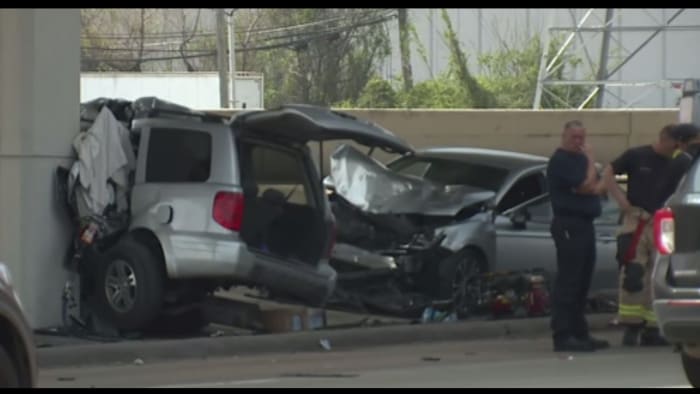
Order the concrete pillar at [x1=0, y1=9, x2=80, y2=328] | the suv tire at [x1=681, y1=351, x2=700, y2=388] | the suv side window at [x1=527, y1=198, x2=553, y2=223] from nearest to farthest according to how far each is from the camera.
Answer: the suv tire at [x1=681, y1=351, x2=700, y2=388] → the concrete pillar at [x1=0, y1=9, x2=80, y2=328] → the suv side window at [x1=527, y1=198, x2=553, y2=223]

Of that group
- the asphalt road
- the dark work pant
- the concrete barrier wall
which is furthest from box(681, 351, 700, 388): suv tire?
the concrete barrier wall

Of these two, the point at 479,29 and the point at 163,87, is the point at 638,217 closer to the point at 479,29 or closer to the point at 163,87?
the point at 163,87

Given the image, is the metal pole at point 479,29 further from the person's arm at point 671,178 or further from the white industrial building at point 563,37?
the person's arm at point 671,178

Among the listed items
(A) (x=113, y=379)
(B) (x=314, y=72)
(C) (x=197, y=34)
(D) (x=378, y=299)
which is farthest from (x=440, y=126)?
(C) (x=197, y=34)

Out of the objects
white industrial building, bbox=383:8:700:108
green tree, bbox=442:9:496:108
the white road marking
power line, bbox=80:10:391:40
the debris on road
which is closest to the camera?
the white road marking

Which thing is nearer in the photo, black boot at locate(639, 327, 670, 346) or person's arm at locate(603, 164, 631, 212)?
person's arm at locate(603, 164, 631, 212)

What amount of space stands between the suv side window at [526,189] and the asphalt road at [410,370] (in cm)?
322

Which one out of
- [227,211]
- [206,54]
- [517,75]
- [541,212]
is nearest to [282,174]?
[227,211]

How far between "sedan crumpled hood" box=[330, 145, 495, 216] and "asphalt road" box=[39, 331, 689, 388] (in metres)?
2.54

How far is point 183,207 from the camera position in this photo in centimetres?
1290

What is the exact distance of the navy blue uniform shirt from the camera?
494 inches

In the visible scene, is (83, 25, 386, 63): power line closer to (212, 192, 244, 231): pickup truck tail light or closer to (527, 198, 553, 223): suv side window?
(527, 198, 553, 223): suv side window

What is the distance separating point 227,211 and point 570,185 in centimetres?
300

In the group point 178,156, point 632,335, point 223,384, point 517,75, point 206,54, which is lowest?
point 632,335
